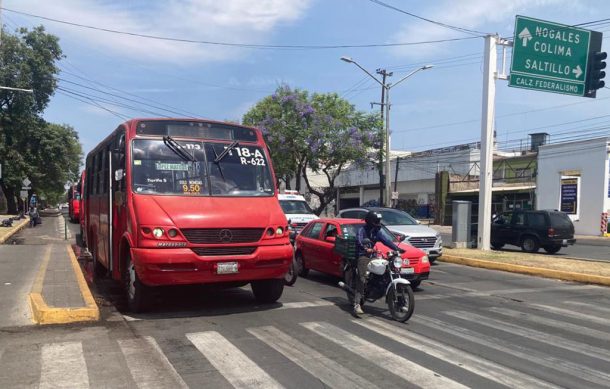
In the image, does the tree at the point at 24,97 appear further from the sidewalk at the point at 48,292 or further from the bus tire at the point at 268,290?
the bus tire at the point at 268,290

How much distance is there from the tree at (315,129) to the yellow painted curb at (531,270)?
694 inches

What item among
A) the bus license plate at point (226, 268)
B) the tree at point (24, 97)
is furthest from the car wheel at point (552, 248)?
the tree at point (24, 97)

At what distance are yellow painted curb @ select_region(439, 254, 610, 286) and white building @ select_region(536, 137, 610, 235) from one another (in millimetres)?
20876

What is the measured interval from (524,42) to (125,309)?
15978 millimetres

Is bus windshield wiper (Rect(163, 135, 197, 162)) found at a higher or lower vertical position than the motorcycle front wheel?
higher

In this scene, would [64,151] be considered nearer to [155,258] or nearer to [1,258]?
[1,258]

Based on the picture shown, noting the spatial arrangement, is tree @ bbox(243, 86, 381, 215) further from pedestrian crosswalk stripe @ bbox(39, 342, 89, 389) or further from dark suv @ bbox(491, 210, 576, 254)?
pedestrian crosswalk stripe @ bbox(39, 342, 89, 389)

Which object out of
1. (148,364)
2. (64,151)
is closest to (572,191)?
(148,364)

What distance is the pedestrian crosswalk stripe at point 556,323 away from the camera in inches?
293

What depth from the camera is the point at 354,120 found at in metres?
35.5

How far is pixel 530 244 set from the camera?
21828 mm

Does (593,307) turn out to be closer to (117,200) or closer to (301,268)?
(301,268)

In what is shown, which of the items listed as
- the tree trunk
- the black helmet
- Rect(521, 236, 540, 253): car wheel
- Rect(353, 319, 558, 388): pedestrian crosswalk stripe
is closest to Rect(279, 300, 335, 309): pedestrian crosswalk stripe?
Rect(353, 319, 558, 388): pedestrian crosswalk stripe

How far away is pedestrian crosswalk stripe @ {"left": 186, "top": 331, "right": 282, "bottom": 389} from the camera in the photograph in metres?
5.06
